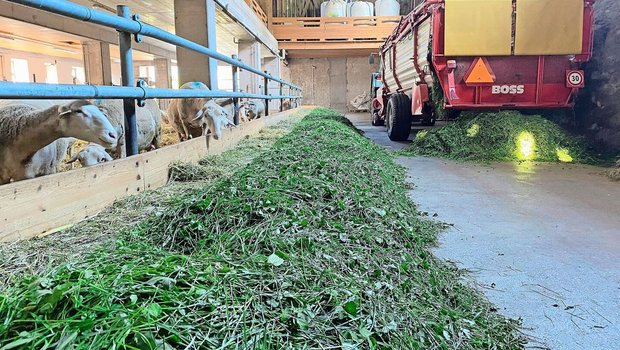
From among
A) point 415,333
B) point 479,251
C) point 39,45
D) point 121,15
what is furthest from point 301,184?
point 39,45

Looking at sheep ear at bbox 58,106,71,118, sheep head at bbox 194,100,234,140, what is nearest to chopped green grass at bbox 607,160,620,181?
sheep head at bbox 194,100,234,140

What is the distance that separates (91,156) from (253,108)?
690 cm

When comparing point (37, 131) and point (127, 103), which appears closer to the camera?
point (37, 131)

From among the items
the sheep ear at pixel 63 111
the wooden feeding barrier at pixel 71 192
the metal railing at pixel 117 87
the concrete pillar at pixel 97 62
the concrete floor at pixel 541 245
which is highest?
the concrete pillar at pixel 97 62

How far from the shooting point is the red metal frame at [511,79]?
6137 millimetres

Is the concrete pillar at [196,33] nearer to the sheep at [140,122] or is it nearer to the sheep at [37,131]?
the sheep at [140,122]

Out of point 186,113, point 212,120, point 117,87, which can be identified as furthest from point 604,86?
point 117,87

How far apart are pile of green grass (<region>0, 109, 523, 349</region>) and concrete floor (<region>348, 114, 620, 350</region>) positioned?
0.76 ft

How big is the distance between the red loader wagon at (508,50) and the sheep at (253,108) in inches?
157

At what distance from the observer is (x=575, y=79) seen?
6.05 m

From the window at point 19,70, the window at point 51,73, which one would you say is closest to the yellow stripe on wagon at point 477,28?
the window at point 19,70

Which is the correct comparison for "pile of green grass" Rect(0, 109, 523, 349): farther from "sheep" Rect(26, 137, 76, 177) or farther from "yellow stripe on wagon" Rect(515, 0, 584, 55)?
"yellow stripe on wagon" Rect(515, 0, 584, 55)

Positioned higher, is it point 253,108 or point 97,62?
point 97,62

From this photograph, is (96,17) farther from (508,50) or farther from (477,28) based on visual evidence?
(508,50)
